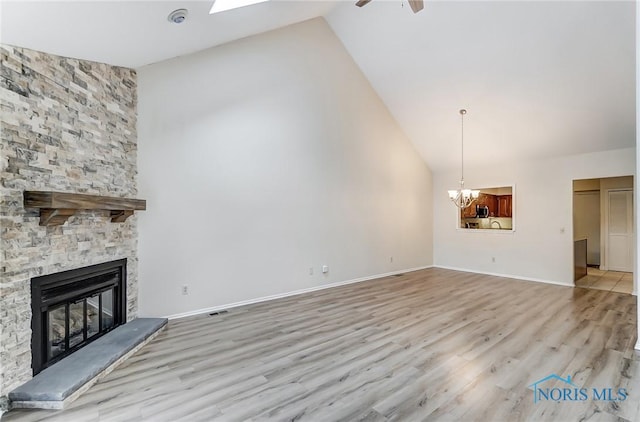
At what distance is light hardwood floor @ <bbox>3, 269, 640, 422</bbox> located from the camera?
7.13 ft

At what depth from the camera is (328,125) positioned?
230 inches

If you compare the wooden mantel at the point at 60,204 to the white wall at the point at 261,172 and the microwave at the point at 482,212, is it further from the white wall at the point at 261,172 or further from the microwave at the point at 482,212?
the microwave at the point at 482,212

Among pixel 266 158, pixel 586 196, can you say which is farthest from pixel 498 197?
pixel 266 158

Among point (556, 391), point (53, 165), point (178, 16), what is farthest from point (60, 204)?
point (556, 391)

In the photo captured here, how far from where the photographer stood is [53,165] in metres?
2.66

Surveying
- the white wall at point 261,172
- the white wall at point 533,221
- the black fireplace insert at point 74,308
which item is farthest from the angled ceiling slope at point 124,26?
the white wall at point 533,221

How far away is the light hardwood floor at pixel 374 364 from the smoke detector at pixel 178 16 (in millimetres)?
3147

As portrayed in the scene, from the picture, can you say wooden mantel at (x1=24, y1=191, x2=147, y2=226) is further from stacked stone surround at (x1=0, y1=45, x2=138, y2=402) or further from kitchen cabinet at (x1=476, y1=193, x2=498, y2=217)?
kitchen cabinet at (x1=476, y1=193, x2=498, y2=217)

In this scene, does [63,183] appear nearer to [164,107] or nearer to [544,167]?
[164,107]

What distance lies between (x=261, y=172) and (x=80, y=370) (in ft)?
10.6

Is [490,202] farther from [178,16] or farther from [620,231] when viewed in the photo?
[178,16]

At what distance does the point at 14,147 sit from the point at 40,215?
55 cm

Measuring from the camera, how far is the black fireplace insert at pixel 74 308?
2.53m

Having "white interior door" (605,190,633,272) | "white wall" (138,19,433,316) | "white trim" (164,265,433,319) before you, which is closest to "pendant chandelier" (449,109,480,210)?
"white wall" (138,19,433,316)
